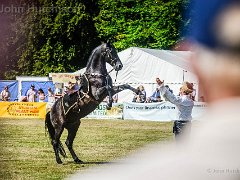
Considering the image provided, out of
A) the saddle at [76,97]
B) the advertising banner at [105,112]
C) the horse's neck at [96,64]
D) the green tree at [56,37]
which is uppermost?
the green tree at [56,37]

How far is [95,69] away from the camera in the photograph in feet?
5.23

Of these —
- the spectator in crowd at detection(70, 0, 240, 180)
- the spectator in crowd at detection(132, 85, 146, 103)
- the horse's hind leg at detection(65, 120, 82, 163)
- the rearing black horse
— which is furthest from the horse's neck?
the spectator in crowd at detection(70, 0, 240, 180)

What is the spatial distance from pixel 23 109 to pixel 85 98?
0.23 metres

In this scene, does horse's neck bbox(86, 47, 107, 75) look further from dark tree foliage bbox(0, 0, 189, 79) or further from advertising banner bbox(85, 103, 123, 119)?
advertising banner bbox(85, 103, 123, 119)

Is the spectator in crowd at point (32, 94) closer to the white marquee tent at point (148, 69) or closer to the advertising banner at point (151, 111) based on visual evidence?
the white marquee tent at point (148, 69)

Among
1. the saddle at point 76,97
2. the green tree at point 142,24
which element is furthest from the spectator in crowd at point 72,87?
the green tree at point 142,24

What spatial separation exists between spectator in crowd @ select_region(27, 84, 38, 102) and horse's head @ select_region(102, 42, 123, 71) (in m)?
0.26

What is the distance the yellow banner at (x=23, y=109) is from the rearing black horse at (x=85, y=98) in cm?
4

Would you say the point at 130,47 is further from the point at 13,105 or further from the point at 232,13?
the point at 232,13

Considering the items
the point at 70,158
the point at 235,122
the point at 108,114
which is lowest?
the point at 70,158

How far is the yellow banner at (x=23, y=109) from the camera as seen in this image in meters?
1.67

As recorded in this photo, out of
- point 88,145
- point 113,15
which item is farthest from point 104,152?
Answer: point 113,15

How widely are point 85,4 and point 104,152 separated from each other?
0.56 metres

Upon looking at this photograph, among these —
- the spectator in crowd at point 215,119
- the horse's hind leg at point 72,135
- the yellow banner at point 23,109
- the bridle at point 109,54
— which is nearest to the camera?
the spectator in crowd at point 215,119
